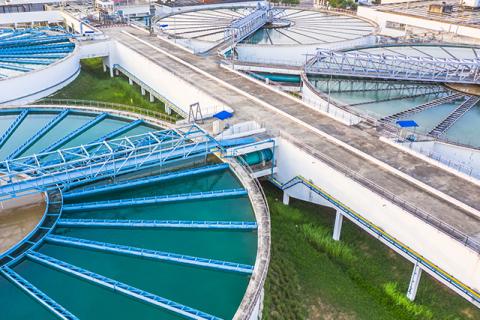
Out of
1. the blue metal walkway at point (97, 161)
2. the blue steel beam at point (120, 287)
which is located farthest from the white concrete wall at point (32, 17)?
the blue steel beam at point (120, 287)

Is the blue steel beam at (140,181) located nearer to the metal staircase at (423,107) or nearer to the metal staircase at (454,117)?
the metal staircase at (423,107)

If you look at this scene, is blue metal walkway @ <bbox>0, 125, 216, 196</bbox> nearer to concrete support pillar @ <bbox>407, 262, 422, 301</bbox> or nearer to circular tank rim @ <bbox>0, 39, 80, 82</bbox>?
concrete support pillar @ <bbox>407, 262, 422, 301</bbox>

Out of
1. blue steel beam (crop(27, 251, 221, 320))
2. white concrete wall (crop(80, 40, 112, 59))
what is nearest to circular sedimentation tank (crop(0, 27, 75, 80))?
white concrete wall (crop(80, 40, 112, 59))

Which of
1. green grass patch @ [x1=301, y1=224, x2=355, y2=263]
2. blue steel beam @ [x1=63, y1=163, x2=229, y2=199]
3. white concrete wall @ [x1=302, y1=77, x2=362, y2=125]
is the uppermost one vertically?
white concrete wall @ [x1=302, y1=77, x2=362, y2=125]

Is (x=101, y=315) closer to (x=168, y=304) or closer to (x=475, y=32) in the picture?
(x=168, y=304)

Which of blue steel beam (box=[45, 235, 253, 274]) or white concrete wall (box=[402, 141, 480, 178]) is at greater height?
white concrete wall (box=[402, 141, 480, 178])

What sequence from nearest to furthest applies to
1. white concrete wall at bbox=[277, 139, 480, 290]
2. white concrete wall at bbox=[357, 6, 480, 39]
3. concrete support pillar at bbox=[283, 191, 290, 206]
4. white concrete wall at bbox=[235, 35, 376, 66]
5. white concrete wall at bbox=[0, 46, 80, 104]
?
white concrete wall at bbox=[277, 139, 480, 290] < concrete support pillar at bbox=[283, 191, 290, 206] < white concrete wall at bbox=[0, 46, 80, 104] < white concrete wall at bbox=[235, 35, 376, 66] < white concrete wall at bbox=[357, 6, 480, 39]
